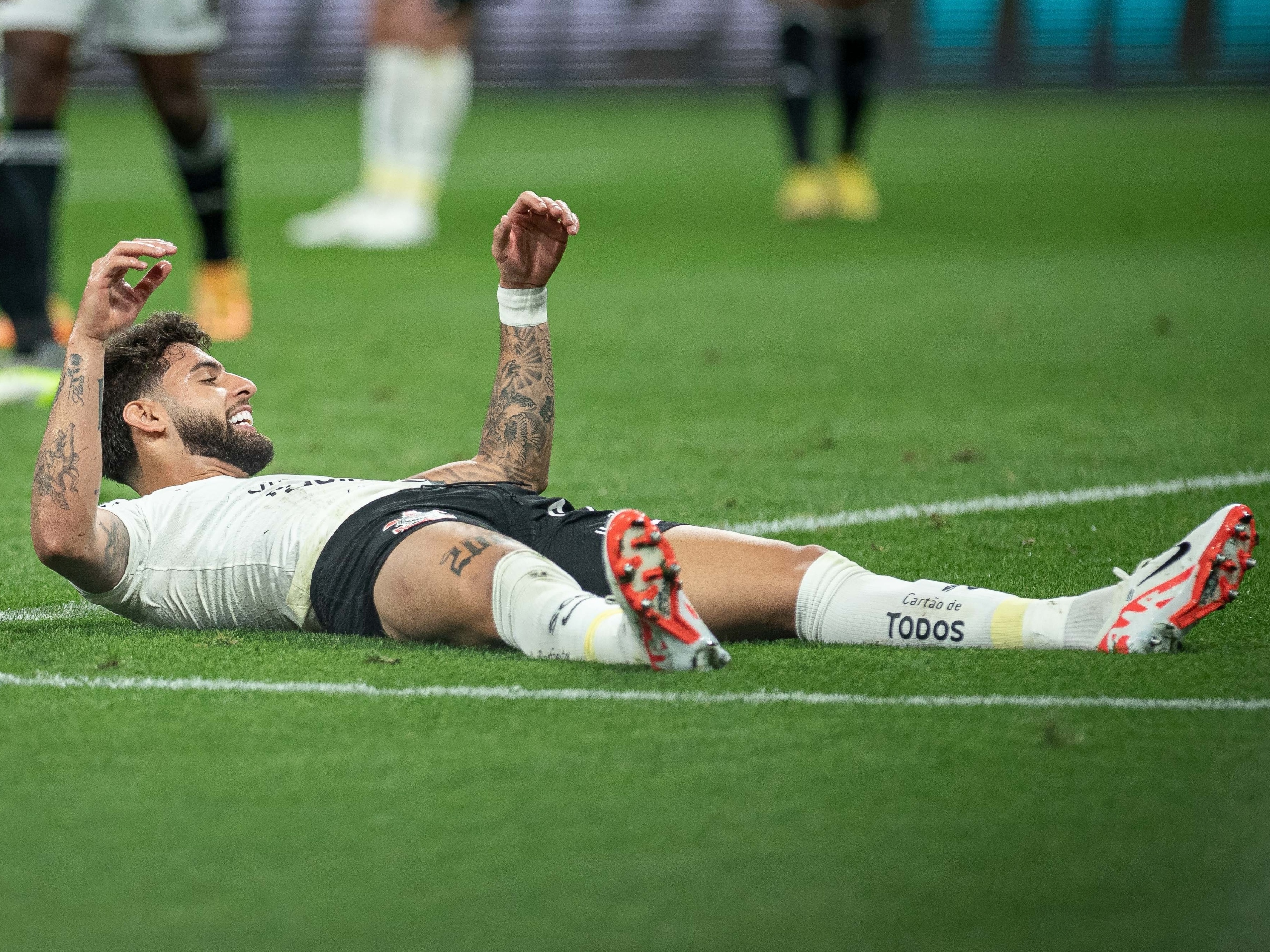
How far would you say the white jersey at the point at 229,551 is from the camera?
3.12 meters

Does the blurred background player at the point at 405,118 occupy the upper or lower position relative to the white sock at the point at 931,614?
upper

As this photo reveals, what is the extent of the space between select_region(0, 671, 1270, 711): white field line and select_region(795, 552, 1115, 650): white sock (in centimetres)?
27

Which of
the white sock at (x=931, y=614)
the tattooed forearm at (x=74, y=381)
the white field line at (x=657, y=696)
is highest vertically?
the tattooed forearm at (x=74, y=381)

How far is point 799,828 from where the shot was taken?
87.7 inches

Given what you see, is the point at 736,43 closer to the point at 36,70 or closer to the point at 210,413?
the point at 36,70

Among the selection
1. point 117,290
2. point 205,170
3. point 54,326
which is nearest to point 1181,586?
point 117,290

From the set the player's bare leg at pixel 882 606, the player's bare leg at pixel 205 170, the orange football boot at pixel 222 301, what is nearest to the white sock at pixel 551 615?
the player's bare leg at pixel 882 606

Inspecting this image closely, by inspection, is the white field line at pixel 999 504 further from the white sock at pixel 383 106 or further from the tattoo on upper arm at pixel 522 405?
the white sock at pixel 383 106

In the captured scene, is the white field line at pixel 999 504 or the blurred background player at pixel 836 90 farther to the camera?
the blurred background player at pixel 836 90

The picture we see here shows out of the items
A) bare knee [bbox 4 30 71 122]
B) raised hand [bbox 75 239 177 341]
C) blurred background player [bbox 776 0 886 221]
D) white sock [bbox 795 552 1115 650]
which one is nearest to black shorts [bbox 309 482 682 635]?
white sock [bbox 795 552 1115 650]

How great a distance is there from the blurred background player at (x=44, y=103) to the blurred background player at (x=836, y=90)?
5423 mm

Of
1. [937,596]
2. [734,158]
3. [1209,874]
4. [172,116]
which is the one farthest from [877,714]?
[734,158]

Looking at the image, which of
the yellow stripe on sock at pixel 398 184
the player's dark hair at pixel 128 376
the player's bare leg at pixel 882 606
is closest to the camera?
the player's bare leg at pixel 882 606

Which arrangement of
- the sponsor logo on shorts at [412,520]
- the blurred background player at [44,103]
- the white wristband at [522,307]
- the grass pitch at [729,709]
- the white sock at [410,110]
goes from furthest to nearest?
the white sock at [410,110]
the blurred background player at [44,103]
the white wristband at [522,307]
the sponsor logo on shorts at [412,520]
the grass pitch at [729,709]
